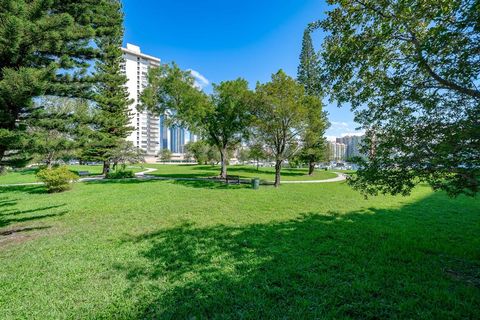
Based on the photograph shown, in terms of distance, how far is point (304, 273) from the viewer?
4586 mm

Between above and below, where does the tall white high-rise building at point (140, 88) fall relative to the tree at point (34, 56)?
above

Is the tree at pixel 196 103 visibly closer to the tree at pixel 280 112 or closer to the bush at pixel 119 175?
the tree at pixel 280 112

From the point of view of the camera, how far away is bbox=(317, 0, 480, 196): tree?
3.52m

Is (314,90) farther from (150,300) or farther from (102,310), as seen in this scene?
(102,310)

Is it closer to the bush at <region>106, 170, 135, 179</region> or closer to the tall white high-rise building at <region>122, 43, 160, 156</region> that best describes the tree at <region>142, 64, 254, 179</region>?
the bush at <region>106, 170, 135, 179</region>

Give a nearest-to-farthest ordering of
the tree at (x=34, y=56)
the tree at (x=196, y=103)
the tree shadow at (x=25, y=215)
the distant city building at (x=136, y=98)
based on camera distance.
Result: 1. the tree at (x=34, y=56)
2. the tree shadow at (x=25, y=215)
3. the tree at (x=196, y=103)
4. the distant city building at (x=136, y=98)

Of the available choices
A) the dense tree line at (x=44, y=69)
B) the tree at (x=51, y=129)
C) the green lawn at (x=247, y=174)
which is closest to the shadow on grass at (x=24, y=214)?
the dense tree line at (x=44, y=69)

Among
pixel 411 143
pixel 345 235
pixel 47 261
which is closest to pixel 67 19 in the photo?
pixel 47 261

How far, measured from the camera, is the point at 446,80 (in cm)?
397

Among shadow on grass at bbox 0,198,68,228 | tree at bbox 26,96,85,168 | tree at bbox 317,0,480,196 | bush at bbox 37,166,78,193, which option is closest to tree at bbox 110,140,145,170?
bush at bbox 37,166,78,193

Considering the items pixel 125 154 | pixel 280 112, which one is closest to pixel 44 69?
pixel 280 112

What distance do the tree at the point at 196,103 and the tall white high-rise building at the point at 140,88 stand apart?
2718 inches

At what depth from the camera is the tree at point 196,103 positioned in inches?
852

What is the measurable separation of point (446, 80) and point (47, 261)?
8.96 meters
